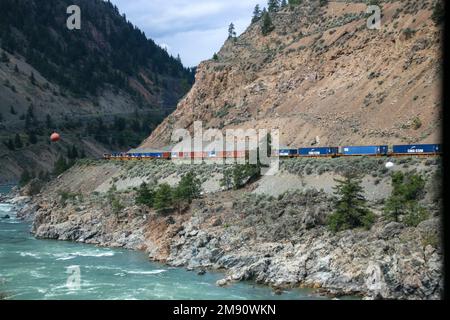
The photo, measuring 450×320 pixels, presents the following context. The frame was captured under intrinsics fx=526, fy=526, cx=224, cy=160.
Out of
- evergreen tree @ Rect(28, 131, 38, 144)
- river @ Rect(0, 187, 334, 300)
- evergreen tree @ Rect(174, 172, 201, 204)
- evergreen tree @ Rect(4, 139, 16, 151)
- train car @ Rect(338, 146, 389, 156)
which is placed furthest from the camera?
evergreen tree @ Rect(28, 131, 38, 144)

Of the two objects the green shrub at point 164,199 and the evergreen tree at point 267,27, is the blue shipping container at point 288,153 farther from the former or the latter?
the evergreen tree at point 267,27

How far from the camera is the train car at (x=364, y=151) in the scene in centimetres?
5078

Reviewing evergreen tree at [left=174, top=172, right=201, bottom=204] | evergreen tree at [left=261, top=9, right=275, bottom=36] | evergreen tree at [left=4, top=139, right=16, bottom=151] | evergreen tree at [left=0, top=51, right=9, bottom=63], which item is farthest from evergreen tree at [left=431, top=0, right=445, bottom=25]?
evergreen tree at [left=0, top=51, right=9, bottom=63]

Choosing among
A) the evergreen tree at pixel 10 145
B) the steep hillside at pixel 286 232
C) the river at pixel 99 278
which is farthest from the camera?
the evergreen tree at pixel 10 145

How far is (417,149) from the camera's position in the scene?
47.0 m

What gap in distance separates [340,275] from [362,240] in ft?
13.8

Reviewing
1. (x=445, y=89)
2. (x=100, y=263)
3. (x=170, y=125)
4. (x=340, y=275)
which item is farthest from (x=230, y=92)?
(x=445, y=89)

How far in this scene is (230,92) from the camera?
91.6m

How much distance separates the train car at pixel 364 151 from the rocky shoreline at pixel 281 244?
9.65 metres

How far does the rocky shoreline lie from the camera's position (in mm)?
29297

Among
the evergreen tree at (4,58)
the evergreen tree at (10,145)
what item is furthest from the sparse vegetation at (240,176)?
the evergreen tree at (4,58)

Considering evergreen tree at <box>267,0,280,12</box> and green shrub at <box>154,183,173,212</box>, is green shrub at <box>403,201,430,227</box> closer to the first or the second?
green shrub at <box>154,183,173,212</box>

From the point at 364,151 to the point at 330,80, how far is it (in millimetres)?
25292
